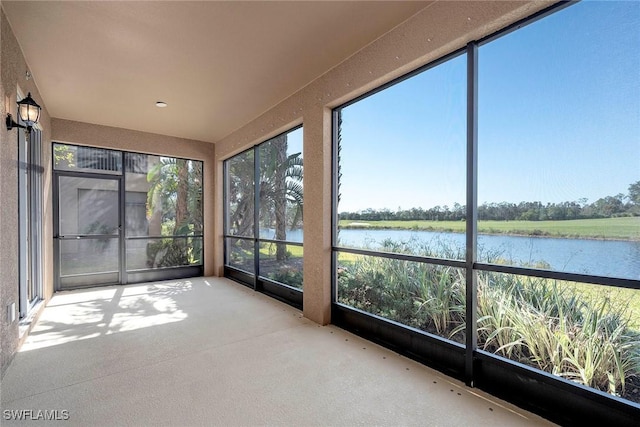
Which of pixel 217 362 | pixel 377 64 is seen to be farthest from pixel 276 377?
pixel 377 64

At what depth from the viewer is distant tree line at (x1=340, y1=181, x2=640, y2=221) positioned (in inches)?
67.8

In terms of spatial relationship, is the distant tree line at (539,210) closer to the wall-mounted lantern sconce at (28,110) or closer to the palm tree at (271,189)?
the palm tree at (271,189)

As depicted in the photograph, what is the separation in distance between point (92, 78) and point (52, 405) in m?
3.41

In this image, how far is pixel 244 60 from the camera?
3.22 metres

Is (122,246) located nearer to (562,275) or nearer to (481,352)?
(481,352)

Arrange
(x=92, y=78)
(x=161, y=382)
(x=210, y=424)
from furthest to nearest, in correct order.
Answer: (x=92, y=78) < (x=161, y=382) < (x=210, y=424)

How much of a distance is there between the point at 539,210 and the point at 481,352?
112 cm

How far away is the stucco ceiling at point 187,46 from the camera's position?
2465 mm

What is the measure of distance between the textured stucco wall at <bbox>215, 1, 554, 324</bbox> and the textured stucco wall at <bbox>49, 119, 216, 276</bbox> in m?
1.71

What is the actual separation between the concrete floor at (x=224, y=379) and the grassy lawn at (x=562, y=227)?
1.18 metres

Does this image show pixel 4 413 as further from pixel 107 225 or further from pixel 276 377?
pixel 107 225

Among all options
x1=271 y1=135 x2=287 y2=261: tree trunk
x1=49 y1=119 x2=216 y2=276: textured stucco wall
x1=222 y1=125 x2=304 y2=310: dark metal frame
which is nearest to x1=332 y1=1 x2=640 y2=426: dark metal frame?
x1=222 y1=125 x2=304 y2=310: dark metal frame

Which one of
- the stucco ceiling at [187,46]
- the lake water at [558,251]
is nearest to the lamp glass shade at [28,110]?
the stucco ceiling at [187,46]

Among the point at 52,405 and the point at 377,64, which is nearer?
the point at 52,405
